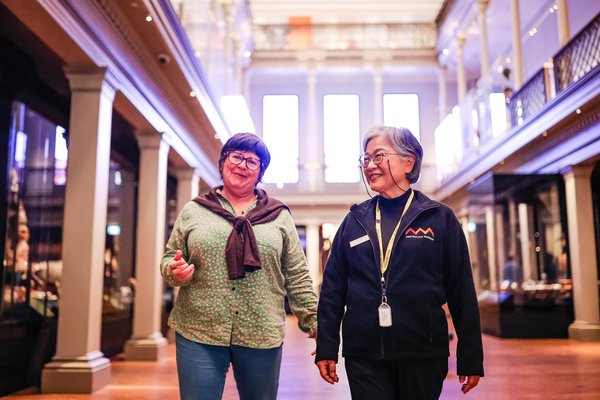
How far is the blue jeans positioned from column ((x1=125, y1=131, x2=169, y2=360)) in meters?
6.79

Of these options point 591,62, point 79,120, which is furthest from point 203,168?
point 591,62

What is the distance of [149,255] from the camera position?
30.2ft

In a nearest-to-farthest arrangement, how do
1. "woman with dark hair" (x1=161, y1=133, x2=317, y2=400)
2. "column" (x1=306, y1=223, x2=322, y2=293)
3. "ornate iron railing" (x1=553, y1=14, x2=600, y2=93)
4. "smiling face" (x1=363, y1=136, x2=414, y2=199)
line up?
"smiling face" (x1=363, y1=136, x2=414, y2=199)
"woman with dark hair" (x1=161, y1=133, x2=317, y2=400)
"ornate iron railing" (x1=553, y1=14, x2=600, y2=93)
"column" (x1=306, y1=223, x2=322, y2=293)

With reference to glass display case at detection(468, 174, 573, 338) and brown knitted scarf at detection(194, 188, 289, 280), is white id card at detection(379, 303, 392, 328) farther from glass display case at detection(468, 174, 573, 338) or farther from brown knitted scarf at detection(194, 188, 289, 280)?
glass display case at detection(468, 174, 573, 338)

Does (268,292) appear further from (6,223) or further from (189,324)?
(6,223)

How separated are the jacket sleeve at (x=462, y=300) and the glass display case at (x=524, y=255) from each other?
10.8 meters

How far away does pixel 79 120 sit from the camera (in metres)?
6.59

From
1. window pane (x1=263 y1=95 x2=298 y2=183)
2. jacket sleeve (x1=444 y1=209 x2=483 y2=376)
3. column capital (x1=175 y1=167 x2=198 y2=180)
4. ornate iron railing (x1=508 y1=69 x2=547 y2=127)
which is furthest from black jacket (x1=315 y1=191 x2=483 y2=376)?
window pane (x1=263 y1=95 x2=298 y2=183)

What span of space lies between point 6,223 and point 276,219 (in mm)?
4759

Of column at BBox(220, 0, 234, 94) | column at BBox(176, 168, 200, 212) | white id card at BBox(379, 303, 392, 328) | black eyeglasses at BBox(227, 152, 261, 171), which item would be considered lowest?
white id card at BBox(379, 303, 392, 328)

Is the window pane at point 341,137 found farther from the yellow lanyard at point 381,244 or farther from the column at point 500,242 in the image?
the yellow lanyard at point 381,244

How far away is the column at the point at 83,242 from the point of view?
6195mm

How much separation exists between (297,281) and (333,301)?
0.41 m

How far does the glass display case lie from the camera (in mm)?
12250
